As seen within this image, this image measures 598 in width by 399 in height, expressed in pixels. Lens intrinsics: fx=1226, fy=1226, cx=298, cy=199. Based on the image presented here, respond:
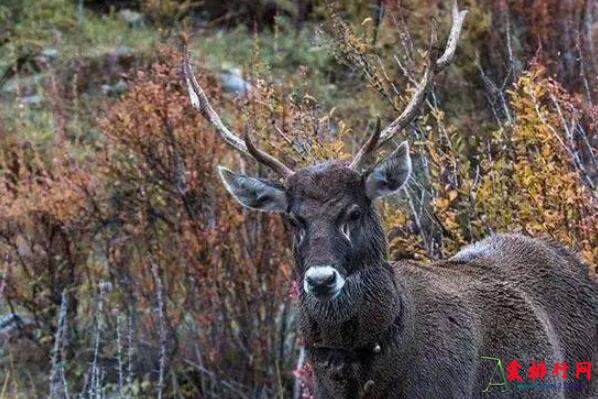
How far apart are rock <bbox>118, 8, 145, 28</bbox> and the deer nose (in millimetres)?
13554

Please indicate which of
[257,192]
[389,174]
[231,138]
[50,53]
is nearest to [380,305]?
[389,174]

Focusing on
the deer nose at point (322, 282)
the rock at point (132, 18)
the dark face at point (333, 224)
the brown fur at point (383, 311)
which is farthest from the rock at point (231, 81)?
the deer nose at point (322, 282)

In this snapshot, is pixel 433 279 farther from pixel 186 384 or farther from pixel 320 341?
pixel 186 384

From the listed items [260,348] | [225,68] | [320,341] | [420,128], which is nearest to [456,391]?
[320,341]

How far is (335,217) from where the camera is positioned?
4891 millimetres

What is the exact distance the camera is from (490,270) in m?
5.66

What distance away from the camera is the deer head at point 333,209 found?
4754 millimetres

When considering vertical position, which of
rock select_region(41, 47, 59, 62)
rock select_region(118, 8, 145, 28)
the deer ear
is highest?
rock select_region(118, 8, 145, 28)

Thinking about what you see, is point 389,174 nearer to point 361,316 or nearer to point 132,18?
point 361,316

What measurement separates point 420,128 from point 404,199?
0.66 meters

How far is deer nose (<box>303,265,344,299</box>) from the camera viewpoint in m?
4.65

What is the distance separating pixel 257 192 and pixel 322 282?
30.4 inches

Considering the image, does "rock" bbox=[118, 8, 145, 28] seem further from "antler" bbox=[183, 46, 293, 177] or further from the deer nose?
the deer nose

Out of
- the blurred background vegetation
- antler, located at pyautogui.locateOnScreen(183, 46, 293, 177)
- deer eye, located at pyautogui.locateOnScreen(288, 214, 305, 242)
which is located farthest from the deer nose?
the blurred background vegetation
